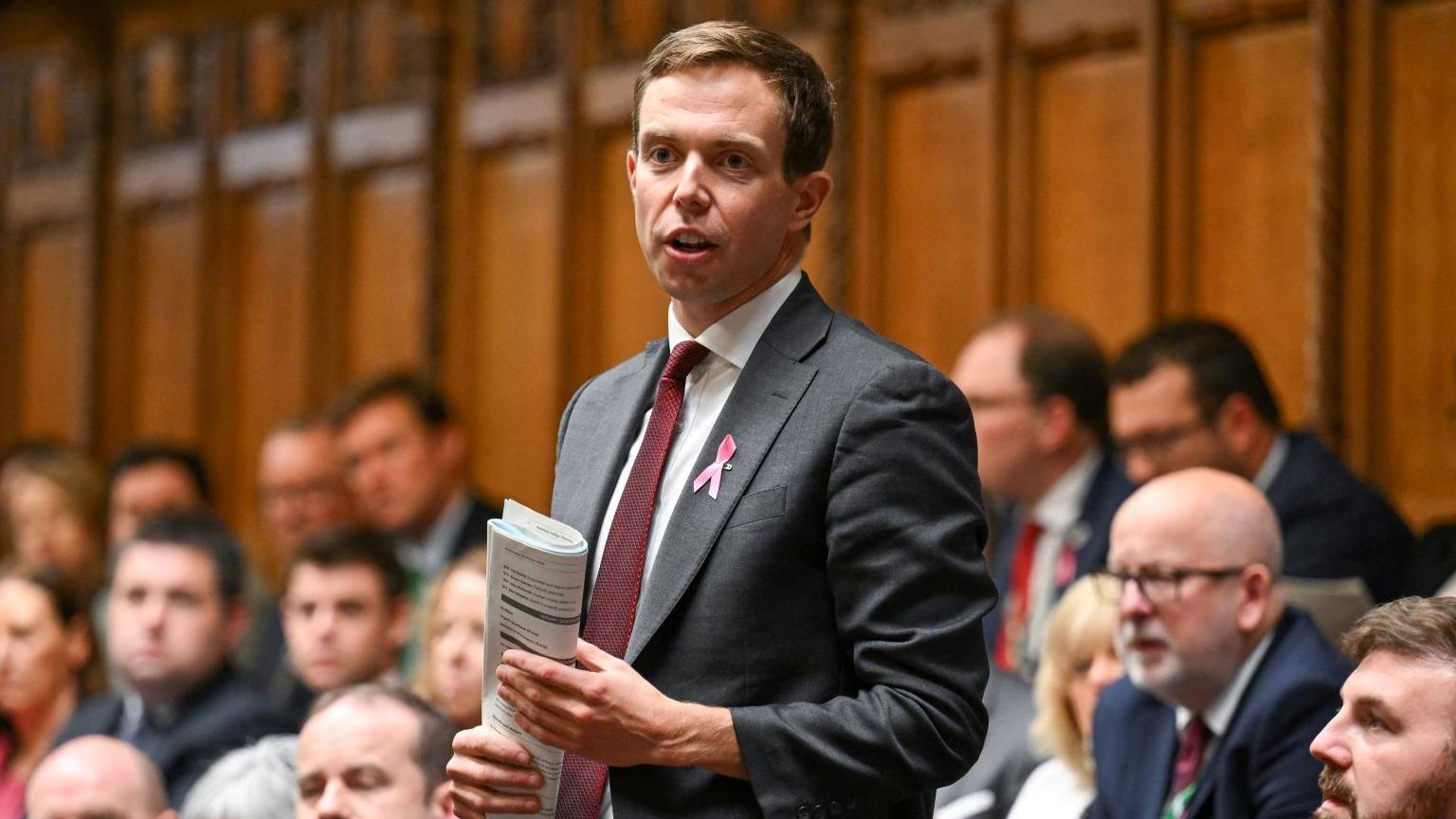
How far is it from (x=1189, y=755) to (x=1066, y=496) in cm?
138

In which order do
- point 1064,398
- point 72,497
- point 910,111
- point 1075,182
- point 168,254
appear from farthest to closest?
1. point 168,254
2. point 72,497
3. point 910,111
4. point 1075,182
5. point 1064,398

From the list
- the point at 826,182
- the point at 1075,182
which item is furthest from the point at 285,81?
the point at 826,182

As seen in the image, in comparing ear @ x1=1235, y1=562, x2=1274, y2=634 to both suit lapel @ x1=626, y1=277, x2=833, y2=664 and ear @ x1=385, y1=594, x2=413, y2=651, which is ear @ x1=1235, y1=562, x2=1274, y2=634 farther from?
ear @ x1=385, y1=594, x2=413, y2=651

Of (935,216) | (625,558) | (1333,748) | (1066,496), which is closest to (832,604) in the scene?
(625,558)

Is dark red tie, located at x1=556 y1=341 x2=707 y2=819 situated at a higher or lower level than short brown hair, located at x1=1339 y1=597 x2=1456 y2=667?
higher

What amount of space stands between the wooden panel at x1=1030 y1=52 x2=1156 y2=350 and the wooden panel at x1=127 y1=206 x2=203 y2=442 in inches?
136

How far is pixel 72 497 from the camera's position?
5.95 metres

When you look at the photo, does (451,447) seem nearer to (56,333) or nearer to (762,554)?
(56,333)

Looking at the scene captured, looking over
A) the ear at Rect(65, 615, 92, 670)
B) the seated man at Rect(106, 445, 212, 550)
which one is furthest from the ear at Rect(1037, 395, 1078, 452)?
the seated man at Rect(106, 445, 212, 550)

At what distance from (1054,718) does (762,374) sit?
1.69 m

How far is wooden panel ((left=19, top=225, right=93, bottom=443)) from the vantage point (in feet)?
24.4

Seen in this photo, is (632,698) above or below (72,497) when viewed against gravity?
above

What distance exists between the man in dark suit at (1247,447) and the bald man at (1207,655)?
0.73 metres

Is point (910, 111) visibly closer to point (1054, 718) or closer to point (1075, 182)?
point (1075, 182)
